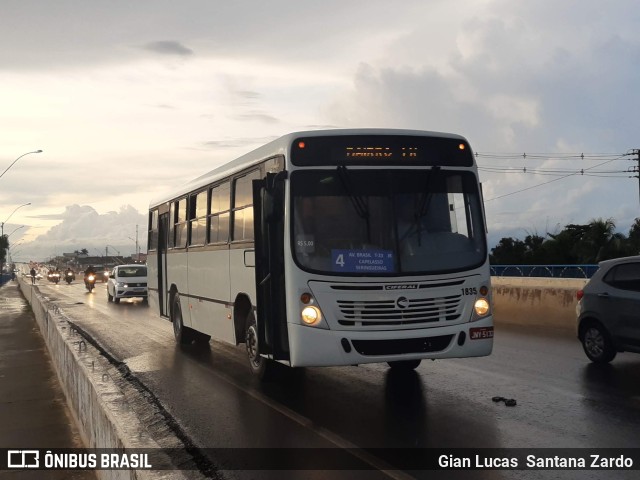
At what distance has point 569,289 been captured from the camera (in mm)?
17344

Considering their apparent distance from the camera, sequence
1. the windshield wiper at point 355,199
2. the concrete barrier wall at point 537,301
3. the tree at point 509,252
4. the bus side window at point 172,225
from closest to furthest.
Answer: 1. the windshield wiper at point 355,199
2. the bus side window at point 172,225
3. the concrete barrier wall at point 537,301
4. the tree at point 509,252

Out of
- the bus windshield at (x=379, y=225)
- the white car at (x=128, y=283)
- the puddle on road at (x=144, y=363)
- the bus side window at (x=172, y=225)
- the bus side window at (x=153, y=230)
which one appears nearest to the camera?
the bus windshield at (x=379, y=225)

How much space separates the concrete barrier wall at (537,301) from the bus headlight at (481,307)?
8378 millimetres

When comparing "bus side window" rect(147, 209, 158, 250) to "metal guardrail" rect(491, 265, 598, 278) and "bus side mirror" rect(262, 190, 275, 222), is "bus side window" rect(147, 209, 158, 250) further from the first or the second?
"metal guardrail" rect(491, 265, 598, 278)

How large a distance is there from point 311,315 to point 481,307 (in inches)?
80.0

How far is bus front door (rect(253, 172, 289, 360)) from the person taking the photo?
29.8 ft

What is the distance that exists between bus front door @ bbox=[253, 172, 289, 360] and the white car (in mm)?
26415

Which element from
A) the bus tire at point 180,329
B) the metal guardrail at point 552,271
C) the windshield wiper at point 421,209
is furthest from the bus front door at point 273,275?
the metal guardrail at point 552,271

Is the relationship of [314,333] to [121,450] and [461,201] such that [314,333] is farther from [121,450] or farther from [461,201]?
[121,450]

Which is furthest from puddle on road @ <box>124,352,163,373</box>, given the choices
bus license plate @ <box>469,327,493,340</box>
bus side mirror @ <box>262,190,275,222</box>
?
bus license plate @ <box>469,327,493,340</box>

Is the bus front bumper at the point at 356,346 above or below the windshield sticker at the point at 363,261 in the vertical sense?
below

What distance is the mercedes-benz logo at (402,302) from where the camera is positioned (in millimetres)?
8773

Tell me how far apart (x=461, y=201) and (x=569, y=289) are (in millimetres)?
8908

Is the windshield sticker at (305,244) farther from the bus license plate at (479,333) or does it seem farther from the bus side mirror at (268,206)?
the bus license plate at (479,333)
